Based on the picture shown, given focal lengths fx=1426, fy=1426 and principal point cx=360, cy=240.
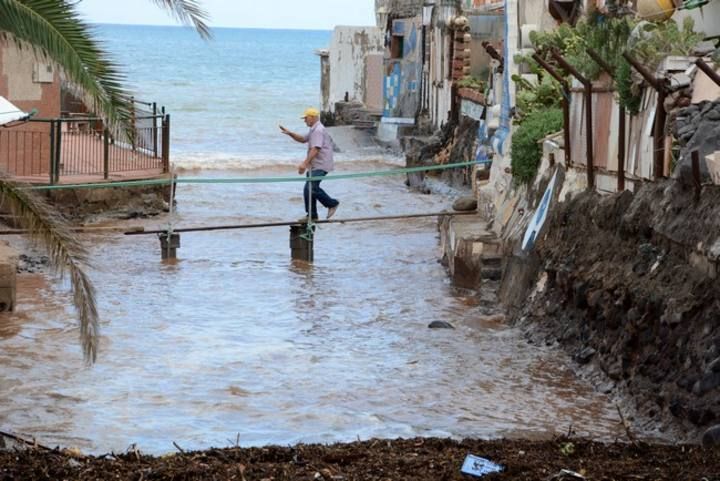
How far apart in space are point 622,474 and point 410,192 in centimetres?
2143

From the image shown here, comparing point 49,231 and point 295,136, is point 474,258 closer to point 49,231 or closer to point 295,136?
point 295,136

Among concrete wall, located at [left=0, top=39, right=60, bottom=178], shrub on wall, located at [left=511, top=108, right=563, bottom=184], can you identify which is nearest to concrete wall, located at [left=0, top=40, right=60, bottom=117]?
concrete wall, located at [left=0, top=39, right=60, bottom=178]

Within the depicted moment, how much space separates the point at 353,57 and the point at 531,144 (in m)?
33.7

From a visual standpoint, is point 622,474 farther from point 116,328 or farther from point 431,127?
point 431,127

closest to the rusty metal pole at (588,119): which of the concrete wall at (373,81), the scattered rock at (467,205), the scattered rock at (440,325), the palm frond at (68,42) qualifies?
the scattered rock at (440,325)

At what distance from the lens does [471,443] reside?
26.1 feet

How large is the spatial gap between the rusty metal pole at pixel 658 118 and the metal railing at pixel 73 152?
9976mm

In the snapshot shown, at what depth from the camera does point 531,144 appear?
51.9ft

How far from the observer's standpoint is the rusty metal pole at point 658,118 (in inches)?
440

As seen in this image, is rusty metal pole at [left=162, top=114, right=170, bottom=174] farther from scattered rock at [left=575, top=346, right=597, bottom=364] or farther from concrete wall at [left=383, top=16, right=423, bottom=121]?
concrete wall at [left=383, top=16, right=423, bottom=121]

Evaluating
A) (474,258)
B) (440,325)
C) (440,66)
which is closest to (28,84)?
(474,258)

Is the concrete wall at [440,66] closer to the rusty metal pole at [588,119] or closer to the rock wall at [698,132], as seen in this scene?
the rusty metal pole at [588,119]

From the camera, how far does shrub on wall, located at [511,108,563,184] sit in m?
15.7

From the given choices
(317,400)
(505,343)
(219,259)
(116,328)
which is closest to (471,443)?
(317,400)
